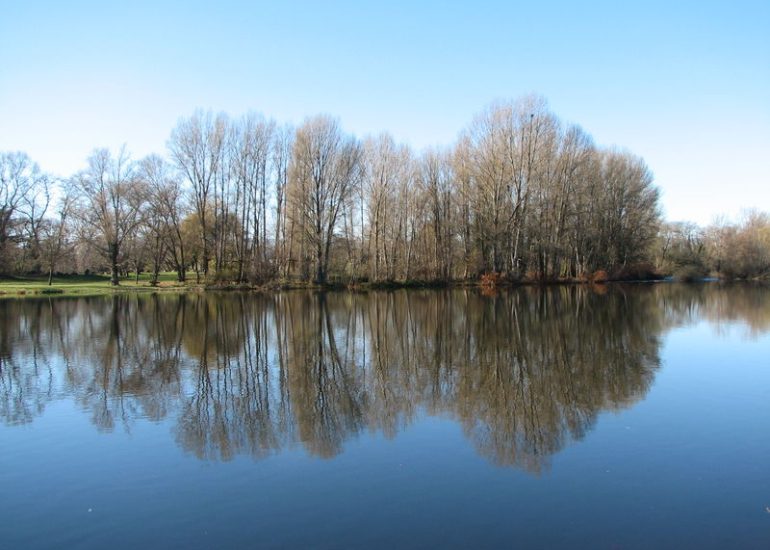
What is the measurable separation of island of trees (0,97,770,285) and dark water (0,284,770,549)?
2979 centimetres

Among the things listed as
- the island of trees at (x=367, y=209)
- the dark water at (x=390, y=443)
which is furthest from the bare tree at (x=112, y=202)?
the dark water at (x=390, y=443)

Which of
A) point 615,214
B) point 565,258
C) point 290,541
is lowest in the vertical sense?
point 290,541

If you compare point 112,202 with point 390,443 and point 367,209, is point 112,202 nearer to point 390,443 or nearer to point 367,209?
point 367,209

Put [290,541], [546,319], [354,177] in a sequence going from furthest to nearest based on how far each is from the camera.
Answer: [354,177]
[546,319]
[290,541]

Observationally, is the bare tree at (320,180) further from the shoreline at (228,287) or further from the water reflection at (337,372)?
the water reflection at (337,372)

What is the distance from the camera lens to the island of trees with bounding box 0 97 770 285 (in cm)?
4572

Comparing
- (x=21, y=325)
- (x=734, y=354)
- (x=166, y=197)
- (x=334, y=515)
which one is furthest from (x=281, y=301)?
(x=334, y=515)

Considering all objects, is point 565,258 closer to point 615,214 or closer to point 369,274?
point 615,214

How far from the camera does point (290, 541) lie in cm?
511

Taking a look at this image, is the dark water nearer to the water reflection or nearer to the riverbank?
the water reflection

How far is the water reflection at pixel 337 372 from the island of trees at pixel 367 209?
72.4 ft

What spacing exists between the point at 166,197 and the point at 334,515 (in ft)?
156

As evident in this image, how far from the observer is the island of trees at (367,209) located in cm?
4572

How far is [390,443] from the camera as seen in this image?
25.7ft
